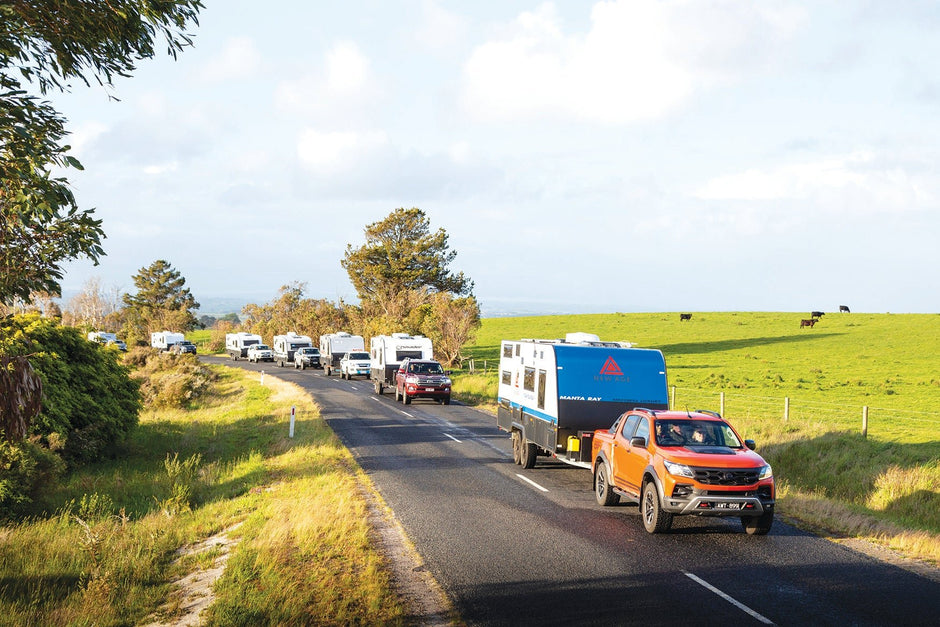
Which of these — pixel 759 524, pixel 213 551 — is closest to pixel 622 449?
pixel 759 524

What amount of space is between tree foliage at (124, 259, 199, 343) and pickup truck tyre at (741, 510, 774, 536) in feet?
358

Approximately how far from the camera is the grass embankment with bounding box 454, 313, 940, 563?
1664cm

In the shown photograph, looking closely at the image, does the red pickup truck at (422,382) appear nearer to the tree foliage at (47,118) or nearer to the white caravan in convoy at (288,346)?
the tree foliage at (47,118)

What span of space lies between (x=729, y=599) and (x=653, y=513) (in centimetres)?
330

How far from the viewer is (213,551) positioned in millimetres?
11539

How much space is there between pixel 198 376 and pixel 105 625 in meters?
37.5

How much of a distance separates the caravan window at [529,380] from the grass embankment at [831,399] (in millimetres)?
5750

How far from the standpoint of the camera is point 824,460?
22438 mm

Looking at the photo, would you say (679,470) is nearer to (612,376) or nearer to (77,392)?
(612,376)

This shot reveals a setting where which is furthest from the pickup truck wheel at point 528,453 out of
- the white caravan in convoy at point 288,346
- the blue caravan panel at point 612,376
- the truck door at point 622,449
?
the white caravan in convoy at point 288,346

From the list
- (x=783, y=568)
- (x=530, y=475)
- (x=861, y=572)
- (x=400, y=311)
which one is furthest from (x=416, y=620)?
(x=400, y=311)

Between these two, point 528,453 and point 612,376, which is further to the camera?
point 528,453

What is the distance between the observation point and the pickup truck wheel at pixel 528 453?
1831cm

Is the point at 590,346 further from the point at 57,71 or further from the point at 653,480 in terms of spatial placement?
the point at 57,71
